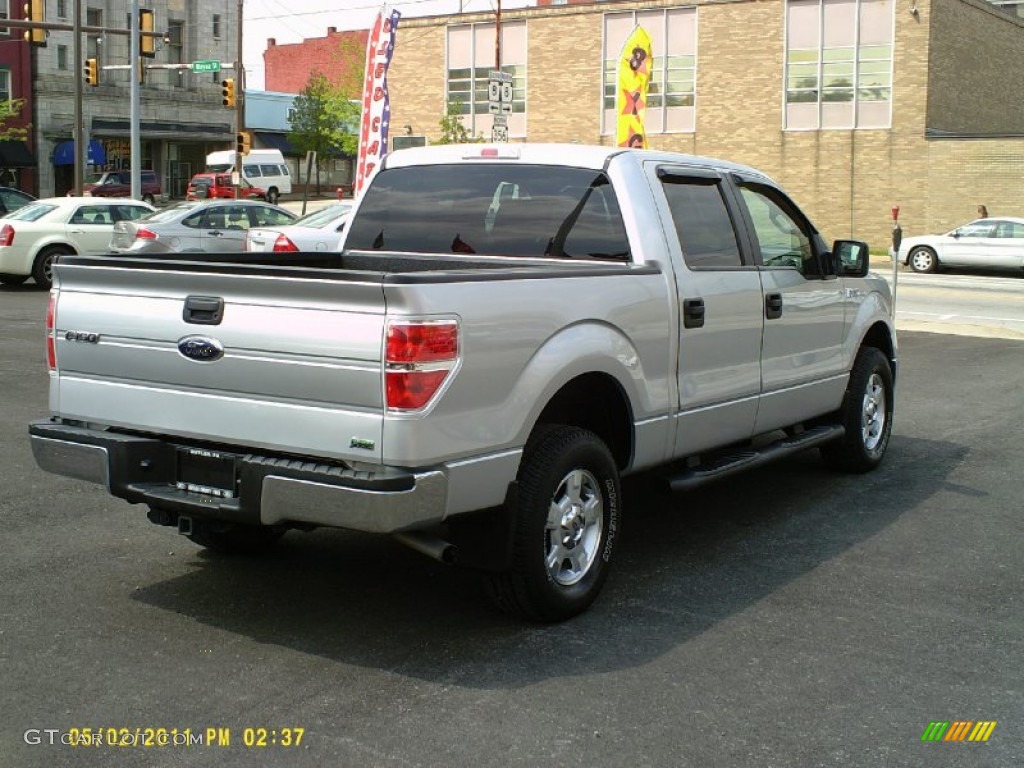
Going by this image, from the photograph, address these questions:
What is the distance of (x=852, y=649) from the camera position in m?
5.05

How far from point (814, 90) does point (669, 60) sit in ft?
17.9

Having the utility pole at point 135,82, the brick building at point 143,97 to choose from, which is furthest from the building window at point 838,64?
the brick building at point 143,97

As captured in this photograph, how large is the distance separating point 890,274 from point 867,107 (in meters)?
12.5

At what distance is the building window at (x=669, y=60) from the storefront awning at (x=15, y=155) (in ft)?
87.8

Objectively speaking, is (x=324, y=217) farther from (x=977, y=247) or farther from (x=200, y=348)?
(x=977, y=247)

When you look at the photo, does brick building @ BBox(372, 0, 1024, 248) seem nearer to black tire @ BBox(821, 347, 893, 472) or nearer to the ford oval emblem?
black tire @ BBox(821, 347, 893, 472)

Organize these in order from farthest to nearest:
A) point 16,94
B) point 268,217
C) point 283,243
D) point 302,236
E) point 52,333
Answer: point 16,94 → point 268,217 → point 302,236 → point 283,243 → point 52,333

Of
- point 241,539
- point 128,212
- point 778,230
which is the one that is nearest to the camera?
point 241,539

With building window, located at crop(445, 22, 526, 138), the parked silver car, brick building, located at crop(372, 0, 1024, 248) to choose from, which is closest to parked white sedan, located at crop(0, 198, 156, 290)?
the parked silver car

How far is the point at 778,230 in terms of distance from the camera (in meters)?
7.40

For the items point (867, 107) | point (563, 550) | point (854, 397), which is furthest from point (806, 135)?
point (563, 550)

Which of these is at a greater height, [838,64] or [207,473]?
[838,64]

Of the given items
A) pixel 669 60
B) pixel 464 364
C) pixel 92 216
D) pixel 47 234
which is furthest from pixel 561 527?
pixel 669 60

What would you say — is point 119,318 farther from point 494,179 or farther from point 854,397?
point 854,397
